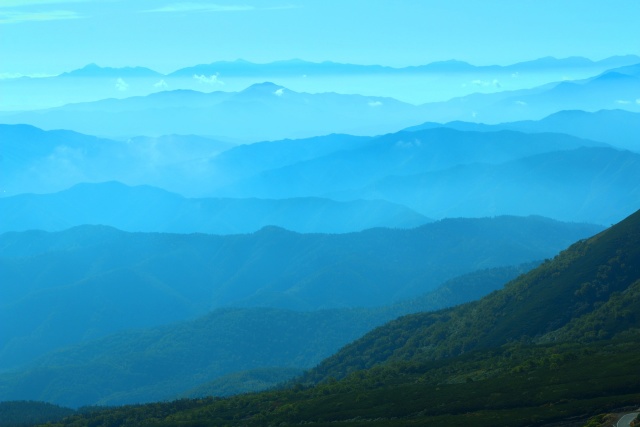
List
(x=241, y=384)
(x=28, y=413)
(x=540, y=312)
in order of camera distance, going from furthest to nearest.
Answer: (x=241, y=384), (x=28, y=413), (x=540, y=312)

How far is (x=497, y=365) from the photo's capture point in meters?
106

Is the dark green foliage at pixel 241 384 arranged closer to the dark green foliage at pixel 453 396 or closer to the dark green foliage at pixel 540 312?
the dark green foliage at pixel 540 312

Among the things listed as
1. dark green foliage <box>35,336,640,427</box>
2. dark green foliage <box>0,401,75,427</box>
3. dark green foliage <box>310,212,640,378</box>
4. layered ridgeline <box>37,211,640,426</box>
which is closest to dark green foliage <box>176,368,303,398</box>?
dark green foliage <box>310,212,640,378</box>

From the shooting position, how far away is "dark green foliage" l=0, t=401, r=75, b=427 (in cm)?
13150

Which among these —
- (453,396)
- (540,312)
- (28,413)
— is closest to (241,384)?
(28,413)

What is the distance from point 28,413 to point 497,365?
255 ft

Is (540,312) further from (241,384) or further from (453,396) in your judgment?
(241,384)

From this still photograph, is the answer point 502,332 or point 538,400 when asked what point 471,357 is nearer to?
point 502,332

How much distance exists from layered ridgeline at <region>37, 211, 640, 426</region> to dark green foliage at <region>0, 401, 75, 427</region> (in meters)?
10.7

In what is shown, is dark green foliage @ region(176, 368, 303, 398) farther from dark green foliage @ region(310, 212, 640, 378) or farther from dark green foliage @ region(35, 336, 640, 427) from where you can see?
dark green foliage @ region(35, 336, 640, 427)

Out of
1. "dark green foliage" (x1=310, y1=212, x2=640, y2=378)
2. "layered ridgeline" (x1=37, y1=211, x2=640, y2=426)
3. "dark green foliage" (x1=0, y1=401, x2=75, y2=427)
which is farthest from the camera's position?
"dark green foliage" (x1=0, y1=401, x2=75, y2=427)

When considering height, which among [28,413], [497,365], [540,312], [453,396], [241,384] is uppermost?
[241,384]

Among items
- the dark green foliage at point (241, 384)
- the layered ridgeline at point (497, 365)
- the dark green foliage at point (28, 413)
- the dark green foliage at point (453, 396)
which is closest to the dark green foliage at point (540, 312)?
the layered ridgeline at point (497, 365)

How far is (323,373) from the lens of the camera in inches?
6294
